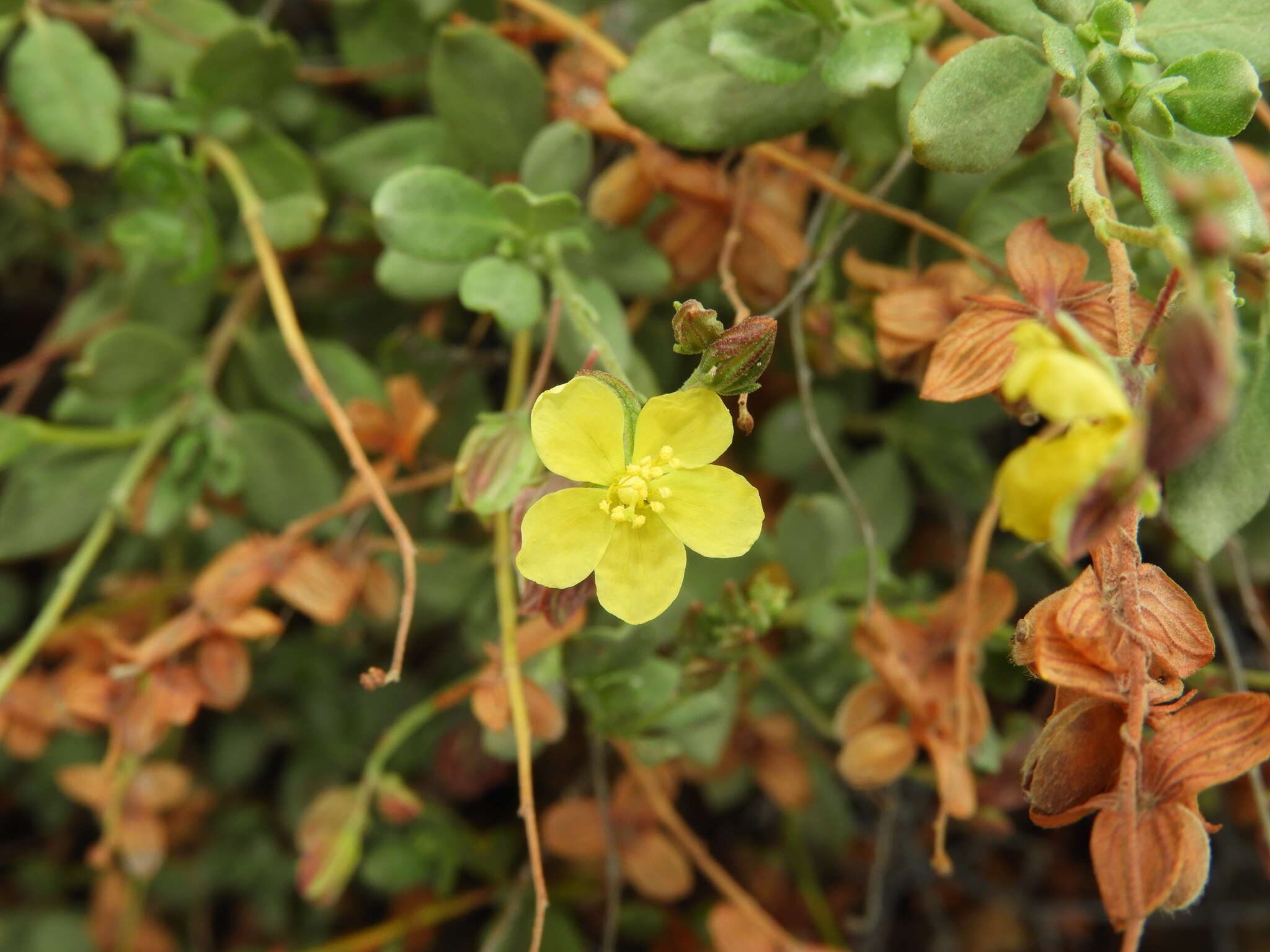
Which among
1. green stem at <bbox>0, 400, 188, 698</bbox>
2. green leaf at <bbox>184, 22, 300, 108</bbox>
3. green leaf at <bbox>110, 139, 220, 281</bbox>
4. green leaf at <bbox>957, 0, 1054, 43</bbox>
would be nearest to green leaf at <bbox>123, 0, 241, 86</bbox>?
green leaf at <bbox>184, 22, 300, 108</bbox>

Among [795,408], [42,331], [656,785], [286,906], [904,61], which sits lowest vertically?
[286,906]

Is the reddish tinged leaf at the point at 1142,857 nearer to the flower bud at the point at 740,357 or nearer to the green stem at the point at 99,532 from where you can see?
the flower bud at the point at 740,357

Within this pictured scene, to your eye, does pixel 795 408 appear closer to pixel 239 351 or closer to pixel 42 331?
pixel 239 351

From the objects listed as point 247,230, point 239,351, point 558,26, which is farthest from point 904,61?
point 239,351

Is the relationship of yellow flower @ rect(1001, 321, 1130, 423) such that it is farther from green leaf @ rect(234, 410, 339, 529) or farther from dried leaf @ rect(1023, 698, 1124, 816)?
green leaf @ rect(234, 410, 339, 529)

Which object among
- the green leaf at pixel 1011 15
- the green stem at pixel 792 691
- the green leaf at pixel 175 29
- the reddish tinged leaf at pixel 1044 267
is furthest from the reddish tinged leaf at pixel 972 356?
the green leaf at pixel 175 29

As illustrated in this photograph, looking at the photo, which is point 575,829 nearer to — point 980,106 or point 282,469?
point 282,469
